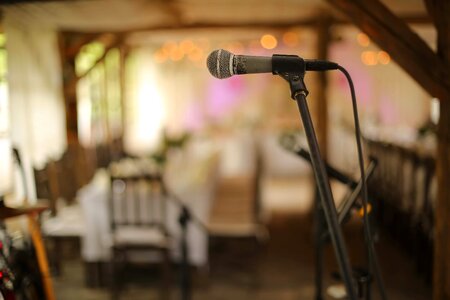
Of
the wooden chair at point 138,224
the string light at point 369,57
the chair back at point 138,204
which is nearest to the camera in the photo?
A: the wooden chair at point 138,224

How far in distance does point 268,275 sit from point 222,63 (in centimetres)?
305

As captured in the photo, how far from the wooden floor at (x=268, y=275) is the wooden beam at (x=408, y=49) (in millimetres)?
1876

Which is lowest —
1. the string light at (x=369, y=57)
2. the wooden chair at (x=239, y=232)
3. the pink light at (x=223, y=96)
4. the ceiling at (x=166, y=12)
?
the wooden chair at (x=239, y=232)

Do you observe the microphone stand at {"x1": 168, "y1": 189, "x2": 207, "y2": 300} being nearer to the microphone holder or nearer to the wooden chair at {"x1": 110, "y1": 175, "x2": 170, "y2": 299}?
the wooden chair at {"x1": 110, "y1": 175, "x2": 170, "y2": 299}

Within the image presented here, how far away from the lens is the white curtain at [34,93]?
4.95 meters

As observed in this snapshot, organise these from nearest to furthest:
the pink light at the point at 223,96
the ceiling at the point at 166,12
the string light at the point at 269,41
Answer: the ceiling at the point at 166,12 → the string light at the point at 269,41 → the pink light at the point at 223,96

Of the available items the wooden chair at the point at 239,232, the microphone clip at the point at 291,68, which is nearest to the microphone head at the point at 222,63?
the microphone clip at the point at 291,68

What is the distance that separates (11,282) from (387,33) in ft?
6.75

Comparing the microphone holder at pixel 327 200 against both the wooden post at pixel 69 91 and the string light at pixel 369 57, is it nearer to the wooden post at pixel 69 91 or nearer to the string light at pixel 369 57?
the wooden post at pixel 69 91

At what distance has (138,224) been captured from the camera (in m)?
3.49

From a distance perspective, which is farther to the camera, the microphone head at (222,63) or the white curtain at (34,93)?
the white curtain at (34,93)

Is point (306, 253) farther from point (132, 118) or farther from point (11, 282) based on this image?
point (132, 118)

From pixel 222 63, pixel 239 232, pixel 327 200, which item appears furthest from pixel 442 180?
pixel 239 232

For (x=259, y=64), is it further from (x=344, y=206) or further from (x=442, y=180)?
(x=442, y=180)
